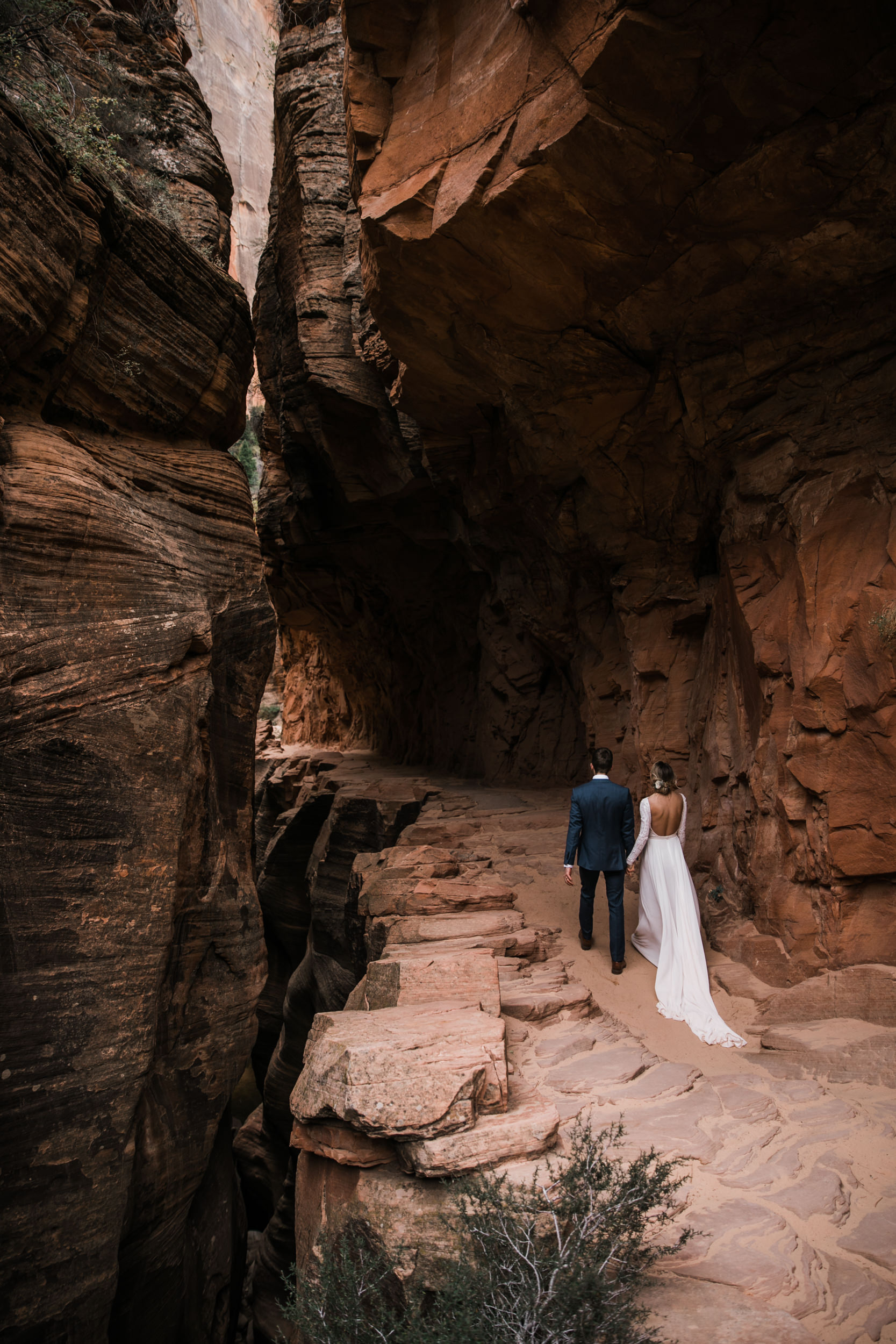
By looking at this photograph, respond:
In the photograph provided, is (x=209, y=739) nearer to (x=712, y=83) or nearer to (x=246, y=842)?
(x=246, y=842)

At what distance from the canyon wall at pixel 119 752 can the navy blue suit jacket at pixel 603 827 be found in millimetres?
3261

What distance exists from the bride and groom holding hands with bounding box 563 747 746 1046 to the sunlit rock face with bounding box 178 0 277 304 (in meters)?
35.5

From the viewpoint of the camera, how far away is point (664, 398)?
7.29 m

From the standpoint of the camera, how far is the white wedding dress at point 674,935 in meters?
4.93

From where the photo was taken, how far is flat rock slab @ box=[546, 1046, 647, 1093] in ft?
13.2

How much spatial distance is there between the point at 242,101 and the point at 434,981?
46564 millimetres

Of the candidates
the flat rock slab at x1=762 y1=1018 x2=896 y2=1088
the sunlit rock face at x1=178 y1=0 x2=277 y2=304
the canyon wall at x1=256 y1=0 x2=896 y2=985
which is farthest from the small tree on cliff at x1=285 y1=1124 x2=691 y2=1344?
the sunlit rock face at x1=178 y1=0 x2=277 y2=304

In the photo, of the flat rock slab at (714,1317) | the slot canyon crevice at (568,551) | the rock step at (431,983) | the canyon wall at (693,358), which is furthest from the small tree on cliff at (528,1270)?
the canyon wall at (693,358)

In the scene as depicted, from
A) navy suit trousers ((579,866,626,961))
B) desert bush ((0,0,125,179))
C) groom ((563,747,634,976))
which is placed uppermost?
desert bush ((0,0,125,179))

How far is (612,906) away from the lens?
5.69 m

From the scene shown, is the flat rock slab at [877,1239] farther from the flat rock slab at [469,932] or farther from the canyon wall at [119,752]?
the canyon wall at [119,752]

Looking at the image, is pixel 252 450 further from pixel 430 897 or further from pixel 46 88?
pixel 430 897

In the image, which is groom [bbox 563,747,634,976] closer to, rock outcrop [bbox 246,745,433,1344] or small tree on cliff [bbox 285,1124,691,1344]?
rock outcrop [bbox 246,745,433,1344]

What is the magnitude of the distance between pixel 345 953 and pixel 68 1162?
15.3ft
